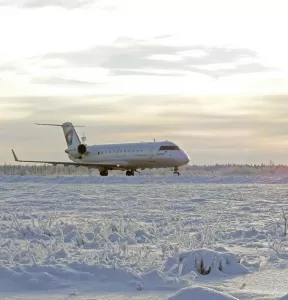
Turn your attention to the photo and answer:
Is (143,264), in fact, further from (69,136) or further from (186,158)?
(69,136)

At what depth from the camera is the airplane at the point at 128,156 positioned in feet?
131

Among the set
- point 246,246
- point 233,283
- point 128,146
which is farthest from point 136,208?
point 128,146

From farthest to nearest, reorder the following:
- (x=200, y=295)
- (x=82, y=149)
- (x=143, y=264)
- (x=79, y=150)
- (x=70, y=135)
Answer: (x=70, y=135) < (x=79, y=150) < (x=82, y=149) < (x=143, y=264) < (x=200, y=295)

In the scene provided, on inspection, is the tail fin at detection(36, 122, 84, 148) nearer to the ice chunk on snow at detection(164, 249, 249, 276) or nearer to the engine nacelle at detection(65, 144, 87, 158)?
the engine nacelle at detection(65, 144, 87, 158)

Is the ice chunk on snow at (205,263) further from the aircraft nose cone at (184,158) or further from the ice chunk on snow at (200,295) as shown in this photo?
the aircraft nose cone at (184,158)

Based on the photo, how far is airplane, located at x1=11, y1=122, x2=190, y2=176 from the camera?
3997cm

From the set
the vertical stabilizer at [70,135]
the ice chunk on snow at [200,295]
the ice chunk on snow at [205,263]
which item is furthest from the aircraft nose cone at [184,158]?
the ice chunk on snow at [200,295]

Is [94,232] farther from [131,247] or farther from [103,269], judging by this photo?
[103,269]

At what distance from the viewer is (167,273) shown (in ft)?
17.0

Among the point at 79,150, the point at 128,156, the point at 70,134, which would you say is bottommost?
the point at 128,156

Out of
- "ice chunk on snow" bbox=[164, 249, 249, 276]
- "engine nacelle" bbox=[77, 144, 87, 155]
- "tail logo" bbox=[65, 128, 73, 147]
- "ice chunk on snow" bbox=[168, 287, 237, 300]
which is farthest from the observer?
"tail logo" bbox=[65, 128, 73, 147]

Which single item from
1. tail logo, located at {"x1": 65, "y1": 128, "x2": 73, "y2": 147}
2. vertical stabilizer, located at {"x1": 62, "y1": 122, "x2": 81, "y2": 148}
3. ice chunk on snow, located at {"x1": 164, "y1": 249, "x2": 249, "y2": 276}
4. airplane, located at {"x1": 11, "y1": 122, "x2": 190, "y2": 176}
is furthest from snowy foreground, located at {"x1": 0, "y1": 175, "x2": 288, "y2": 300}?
tail logo, located at {"x1": 65, "y1": 128, "x2": 73, "y2": 147}

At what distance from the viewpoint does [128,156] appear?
1678 inches

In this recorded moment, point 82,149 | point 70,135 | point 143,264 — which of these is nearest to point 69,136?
point 70,135
